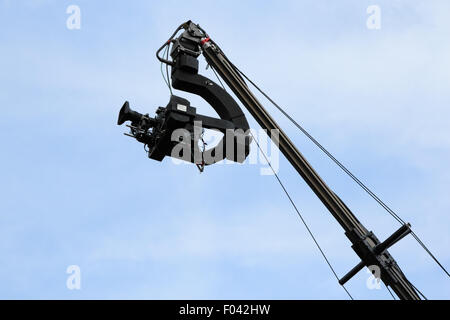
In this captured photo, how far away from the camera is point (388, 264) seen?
1128cm

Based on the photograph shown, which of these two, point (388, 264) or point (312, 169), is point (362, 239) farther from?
point (312, 169)

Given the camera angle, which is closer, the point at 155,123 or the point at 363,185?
the point at 155,123

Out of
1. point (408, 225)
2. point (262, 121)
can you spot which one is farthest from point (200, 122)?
point (408, 225)

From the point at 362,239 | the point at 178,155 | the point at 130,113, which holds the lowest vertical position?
the point at 362,239

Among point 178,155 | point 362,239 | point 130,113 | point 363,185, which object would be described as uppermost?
point 130,113

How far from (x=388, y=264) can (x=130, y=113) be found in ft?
17.3

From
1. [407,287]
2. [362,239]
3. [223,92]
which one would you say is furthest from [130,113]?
[407,287]

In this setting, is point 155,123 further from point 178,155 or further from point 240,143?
point 240,143

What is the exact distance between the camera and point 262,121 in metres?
11.9

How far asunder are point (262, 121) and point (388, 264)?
3.46 metres
